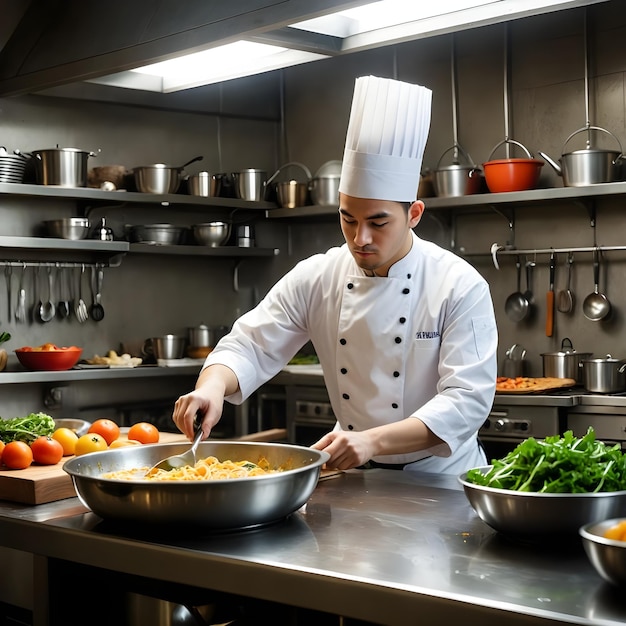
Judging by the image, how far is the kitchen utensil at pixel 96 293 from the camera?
5180 millimetres

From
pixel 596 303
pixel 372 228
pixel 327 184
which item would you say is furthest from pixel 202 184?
pixel 372 228

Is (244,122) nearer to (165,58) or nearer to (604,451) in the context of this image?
(165,58)

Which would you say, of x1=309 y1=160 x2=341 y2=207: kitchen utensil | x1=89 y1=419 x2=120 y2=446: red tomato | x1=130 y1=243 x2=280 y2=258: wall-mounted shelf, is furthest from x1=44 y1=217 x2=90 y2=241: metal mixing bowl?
x1=89 y1=419 x2=120 y2=446: red tomato

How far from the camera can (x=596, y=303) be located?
4727 millimetres

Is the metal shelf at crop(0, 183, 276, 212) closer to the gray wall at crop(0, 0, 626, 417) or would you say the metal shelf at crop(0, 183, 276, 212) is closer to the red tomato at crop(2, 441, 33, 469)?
the gray wall at crop(0, 0, 626, 417)

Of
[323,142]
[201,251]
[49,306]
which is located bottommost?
[49,306]

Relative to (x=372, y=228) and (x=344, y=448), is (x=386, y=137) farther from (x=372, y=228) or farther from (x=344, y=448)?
(x=344, y=448)

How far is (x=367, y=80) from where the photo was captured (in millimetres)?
2842

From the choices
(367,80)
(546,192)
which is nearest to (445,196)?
(546,192)

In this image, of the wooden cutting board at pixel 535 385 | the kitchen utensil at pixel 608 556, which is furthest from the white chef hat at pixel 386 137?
the wooden cutting board at pixel 535 385

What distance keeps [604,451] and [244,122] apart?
437 centimetres

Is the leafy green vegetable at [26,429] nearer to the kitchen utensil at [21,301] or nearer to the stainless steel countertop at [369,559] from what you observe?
the stainless steel countertop at [369,559]

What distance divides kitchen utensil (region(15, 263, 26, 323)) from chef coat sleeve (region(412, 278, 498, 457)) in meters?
2.82

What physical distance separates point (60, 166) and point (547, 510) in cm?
355
